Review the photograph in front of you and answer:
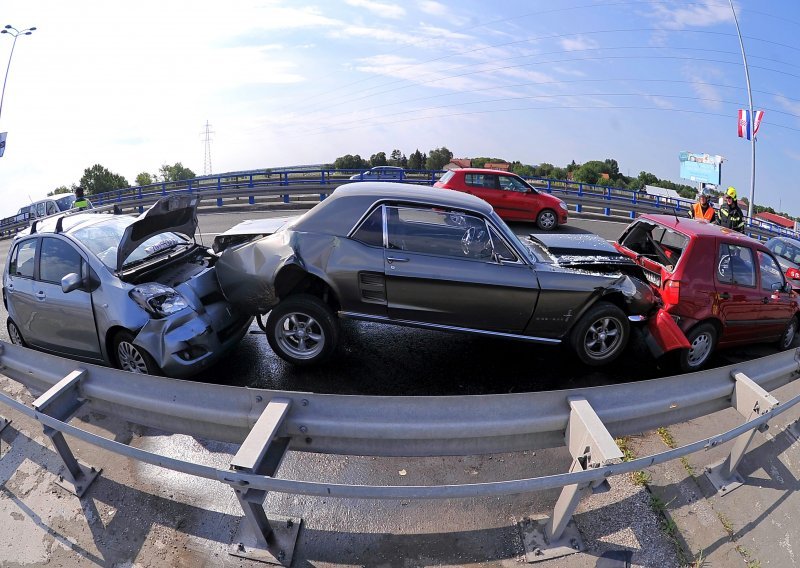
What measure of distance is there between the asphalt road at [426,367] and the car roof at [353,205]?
4.94 feet

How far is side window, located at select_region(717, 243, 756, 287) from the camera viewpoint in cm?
602

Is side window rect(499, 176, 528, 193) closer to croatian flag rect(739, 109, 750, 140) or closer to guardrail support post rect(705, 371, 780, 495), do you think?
guardrail support post rect(705, 371, 780, 495)

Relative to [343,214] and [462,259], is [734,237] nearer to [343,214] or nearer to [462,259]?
[462,259]

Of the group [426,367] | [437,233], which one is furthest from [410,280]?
[426,367]

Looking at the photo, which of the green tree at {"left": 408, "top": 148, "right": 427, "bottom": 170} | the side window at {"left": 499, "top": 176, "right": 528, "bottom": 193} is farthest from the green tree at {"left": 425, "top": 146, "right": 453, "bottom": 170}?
the side window at {"left": 499, "top": 176, "right": 528, "bottom": 193}

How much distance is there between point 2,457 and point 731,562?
179 inches

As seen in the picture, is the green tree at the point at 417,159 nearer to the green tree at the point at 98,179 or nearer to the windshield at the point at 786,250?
the windshield at the point at 786,250

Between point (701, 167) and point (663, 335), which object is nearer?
point (663, 335)

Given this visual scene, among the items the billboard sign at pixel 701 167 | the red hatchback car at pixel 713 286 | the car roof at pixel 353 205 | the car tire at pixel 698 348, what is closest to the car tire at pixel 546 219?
the red hatchback car at pixel 713 286

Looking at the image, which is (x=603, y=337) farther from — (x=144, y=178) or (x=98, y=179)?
(x=144, y=178)

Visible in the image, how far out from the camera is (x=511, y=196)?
14859 mm

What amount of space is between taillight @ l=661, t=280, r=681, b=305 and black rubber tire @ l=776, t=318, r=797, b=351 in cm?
221

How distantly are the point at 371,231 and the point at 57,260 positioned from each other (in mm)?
3245

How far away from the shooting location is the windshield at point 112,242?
17.7 ft
